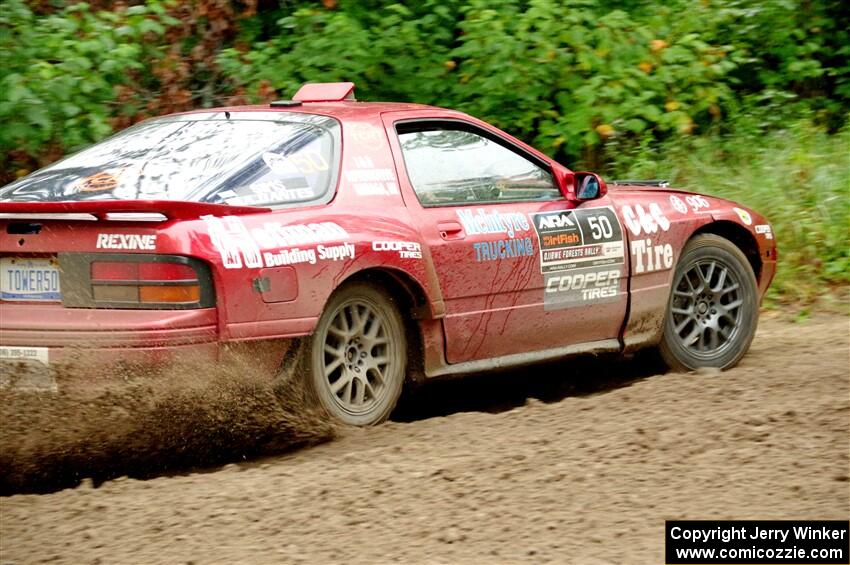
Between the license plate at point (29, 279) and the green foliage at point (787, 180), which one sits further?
the green foliage at point (787, 180)

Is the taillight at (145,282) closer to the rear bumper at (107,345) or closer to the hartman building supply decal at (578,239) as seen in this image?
the rear bumper at (107,345)

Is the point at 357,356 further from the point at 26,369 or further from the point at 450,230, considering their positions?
the point at 26,369

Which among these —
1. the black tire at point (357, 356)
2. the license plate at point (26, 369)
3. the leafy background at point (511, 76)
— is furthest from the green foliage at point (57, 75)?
the black tire at point (357, 356)

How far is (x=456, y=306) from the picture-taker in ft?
20.2

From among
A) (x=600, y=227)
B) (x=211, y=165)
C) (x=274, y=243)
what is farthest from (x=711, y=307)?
(x=211, y=165)

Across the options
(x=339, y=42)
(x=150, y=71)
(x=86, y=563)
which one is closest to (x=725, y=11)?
(x=339, y=42)

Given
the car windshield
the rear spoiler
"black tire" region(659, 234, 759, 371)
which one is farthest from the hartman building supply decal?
the rear spoiler

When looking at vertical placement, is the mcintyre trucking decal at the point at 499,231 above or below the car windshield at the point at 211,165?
below

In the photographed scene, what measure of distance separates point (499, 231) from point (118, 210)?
201cm

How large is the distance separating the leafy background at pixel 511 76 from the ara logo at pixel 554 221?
3247mm

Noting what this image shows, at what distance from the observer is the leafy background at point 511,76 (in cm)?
930

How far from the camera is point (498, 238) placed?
6301mm

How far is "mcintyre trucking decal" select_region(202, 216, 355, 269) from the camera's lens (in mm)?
5219

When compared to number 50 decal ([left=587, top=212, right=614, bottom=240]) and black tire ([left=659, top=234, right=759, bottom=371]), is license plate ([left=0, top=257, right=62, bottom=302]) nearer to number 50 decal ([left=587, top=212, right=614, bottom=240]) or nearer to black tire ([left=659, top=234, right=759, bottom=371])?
number 50 decal ([left=587, top=212, right=614, bottom=240])
